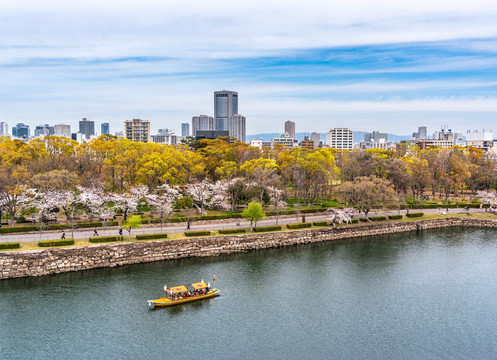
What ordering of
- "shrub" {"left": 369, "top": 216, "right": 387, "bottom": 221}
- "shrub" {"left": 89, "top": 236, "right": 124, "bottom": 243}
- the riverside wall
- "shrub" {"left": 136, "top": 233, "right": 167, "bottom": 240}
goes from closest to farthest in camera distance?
the riverside wall → "shrub" {"left": 89, "top": 236, "right": 124, "bottom": 243} → "shrub" {"left": 136, "top": 233, "right": 167, "bottom": 240} → "shrub" {"left": 369, "top": 216, "right": 387, "bottom": 221}

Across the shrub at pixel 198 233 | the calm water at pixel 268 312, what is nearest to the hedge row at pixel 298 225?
the calm water at pixel 268 312

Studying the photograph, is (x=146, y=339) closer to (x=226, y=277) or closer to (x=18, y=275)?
(x=226, y=277)

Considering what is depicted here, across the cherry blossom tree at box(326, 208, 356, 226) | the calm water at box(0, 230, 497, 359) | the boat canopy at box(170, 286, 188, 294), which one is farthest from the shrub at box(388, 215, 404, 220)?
the boat canopy at box(170, 286, 188, 294)

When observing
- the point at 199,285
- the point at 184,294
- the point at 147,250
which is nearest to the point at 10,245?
the point at 147,250

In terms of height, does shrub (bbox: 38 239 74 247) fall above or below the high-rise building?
below

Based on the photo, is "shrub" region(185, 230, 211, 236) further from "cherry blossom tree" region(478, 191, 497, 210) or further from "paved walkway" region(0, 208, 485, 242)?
"cherry blossom tree" region(478, 191, 497, 210)

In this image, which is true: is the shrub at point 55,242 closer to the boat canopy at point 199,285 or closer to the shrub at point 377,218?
the boat canopy at point 199,285

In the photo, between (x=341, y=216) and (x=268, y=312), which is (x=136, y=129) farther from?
(x=268, y=312)
